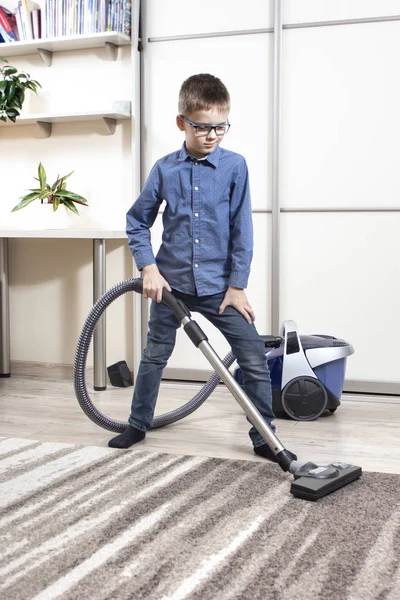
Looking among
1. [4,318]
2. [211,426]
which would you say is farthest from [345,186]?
[4,318]

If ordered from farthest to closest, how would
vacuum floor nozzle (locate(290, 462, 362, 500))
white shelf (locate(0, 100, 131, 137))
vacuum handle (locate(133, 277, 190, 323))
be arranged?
white shelf (locate(0, 100, 131, 137))
vacuum handle (locate(133, 277, 190, 323))
vacuum floor nozzle (locate(290, 462, 362, 500))

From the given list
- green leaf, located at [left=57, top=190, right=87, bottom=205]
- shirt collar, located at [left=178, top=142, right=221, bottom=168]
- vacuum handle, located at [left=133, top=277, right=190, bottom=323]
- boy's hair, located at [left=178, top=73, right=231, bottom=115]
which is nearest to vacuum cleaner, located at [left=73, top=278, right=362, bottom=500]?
vacuum handle, located at [left=133, top=277, right=190, bottom=323]

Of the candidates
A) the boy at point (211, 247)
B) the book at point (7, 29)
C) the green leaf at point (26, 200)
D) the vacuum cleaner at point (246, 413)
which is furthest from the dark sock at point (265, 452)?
the book at point (7, 29)

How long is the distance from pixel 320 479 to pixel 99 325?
1475mm

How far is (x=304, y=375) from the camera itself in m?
2.55

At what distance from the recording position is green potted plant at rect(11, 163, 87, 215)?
10.1ft

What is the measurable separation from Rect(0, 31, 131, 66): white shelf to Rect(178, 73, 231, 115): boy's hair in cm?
125

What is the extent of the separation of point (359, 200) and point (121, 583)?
2.00 metres

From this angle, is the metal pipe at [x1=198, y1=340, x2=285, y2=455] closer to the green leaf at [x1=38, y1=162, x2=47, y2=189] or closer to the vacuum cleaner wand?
the vacuum cleaner wand

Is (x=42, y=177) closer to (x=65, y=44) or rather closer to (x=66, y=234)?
(x=66, y=234)

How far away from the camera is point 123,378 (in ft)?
10.1

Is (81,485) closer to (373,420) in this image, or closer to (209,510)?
(209,510)

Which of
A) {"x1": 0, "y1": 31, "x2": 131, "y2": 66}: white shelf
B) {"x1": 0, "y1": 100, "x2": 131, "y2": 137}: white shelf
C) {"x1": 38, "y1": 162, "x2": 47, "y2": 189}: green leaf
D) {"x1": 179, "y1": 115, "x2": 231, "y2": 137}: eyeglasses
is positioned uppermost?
{"x1": 0, "y1": 31, "x2": 131, "y2": 66}: white shelf

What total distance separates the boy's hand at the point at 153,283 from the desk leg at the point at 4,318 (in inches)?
54.6
